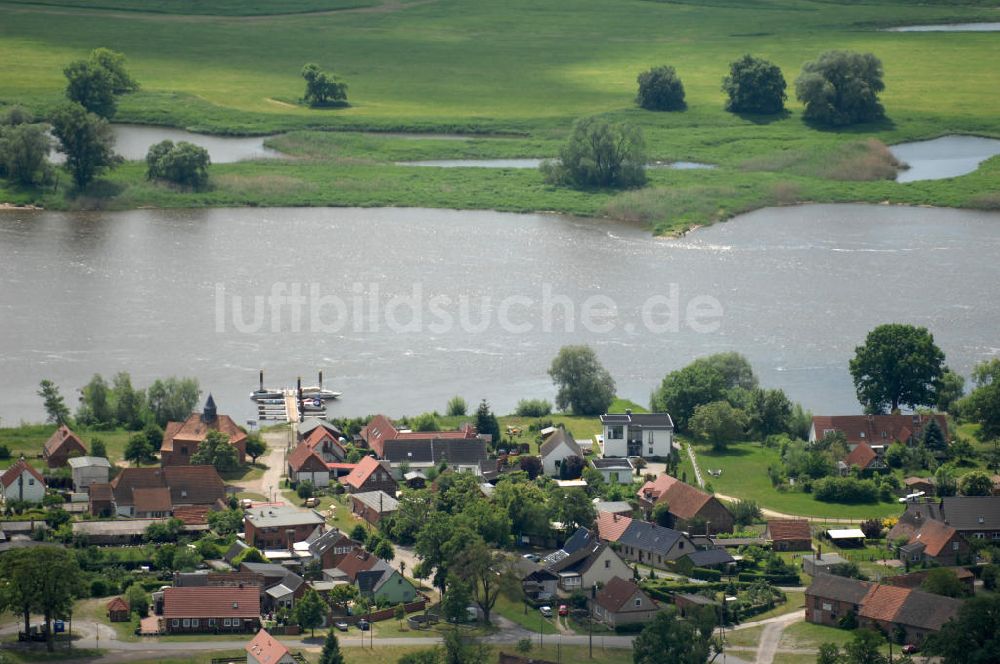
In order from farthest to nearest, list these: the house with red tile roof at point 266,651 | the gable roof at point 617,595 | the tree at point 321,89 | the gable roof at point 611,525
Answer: the tree at point 321,89 → the gable roof at point 611,525 → the gable roof at point 617,595 → the house with red tile roof at point 266,651

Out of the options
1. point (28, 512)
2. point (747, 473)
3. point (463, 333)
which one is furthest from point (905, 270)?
point (28, 512)

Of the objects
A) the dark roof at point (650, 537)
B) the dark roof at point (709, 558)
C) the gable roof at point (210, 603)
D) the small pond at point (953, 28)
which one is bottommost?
the gable roof at point (210, 603)

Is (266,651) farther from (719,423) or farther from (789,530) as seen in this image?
(719,423)

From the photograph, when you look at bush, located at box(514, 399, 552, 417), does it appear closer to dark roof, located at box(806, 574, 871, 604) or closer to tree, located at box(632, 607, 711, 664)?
dark roof, located at box(806, 574, 871, 604)

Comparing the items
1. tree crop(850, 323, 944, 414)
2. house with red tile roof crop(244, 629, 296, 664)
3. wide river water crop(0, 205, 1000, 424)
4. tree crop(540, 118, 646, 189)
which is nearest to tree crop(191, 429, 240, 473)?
wide river water crop(0, 205, 1000, 424)

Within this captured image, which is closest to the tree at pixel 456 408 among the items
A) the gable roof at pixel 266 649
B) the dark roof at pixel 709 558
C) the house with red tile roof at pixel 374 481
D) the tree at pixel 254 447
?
the tree at pixel 254 447

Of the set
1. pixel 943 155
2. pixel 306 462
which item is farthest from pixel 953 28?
pixel 306 462

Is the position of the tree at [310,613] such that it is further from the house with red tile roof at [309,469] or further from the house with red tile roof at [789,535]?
the house with red tile roof at [789,535]
